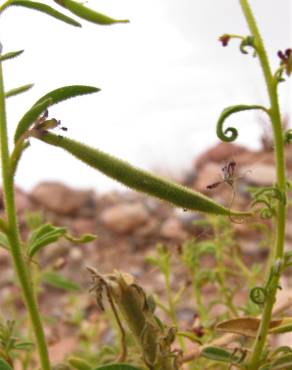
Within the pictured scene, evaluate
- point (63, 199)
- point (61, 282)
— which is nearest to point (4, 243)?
point (61, 282)

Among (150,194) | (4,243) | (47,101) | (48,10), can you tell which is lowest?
(4,243)

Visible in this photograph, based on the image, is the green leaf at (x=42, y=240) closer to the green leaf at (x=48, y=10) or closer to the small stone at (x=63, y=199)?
the green leaf at (x=48, y=10)

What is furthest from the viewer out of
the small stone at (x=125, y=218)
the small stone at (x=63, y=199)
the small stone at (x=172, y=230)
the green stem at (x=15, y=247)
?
the small stone at (x=63, y=199)

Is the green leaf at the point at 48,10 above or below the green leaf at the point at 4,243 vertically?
above

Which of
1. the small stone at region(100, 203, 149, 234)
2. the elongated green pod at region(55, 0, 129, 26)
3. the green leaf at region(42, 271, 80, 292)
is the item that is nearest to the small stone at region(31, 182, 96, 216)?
the small stone at region(100, 203, 149, 234)

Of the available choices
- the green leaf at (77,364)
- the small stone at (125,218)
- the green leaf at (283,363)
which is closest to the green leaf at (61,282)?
the green leaf at (77,364)

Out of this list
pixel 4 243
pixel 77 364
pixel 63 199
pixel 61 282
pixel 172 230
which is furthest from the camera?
pixel 63 199

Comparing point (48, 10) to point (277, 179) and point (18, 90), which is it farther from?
point (277, 179)
